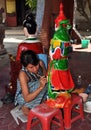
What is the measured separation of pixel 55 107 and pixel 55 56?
0.54 m

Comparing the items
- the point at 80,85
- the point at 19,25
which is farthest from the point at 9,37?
the point at 80,85

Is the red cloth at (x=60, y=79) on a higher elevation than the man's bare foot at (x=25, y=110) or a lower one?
higher

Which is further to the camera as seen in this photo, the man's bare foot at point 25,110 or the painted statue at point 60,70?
the man's bare foot at point 25,110

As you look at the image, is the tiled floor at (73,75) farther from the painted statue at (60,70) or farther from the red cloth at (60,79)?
the red cloth at (60,79)

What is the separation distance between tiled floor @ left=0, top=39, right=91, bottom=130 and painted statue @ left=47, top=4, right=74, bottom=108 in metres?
0.44

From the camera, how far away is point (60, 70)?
2584 millimetres

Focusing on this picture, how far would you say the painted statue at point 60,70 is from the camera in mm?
2516

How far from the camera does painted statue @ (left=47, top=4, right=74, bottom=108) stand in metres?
2.52

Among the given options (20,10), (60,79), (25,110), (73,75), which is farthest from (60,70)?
(20,10)

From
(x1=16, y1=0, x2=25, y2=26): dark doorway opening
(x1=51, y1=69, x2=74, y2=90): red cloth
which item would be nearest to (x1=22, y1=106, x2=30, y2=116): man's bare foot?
(x1=51, y1=69, x2=74, y2=90): red cloth

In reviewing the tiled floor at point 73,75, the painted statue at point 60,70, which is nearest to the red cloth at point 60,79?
the painted statue at point 60,70

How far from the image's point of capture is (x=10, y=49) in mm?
7414

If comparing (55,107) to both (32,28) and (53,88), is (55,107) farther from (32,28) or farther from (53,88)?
(32,28)

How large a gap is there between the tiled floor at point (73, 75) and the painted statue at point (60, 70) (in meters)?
0.44
